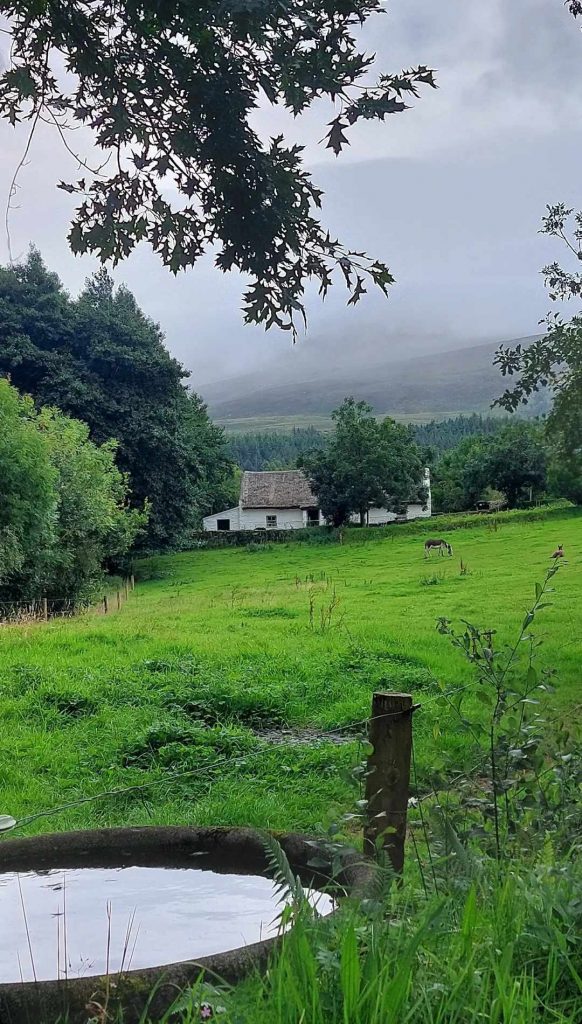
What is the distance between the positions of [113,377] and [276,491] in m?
34.3

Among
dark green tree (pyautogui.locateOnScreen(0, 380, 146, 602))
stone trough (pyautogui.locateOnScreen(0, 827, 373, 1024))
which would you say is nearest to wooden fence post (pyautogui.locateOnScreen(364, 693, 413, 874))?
stone trough (pyautogui.locateOnScreen(0, 827, 373, 1024))

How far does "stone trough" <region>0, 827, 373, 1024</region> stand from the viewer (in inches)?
105

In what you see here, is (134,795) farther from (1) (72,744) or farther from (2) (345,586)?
(2) (345,586)

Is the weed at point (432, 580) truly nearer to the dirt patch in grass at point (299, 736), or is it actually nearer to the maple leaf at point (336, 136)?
the dirt patch in grass at point (299, 736)

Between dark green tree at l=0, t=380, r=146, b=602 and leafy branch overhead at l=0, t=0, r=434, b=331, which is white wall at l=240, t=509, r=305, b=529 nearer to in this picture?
dark green tree at l=0, t=380, r=146, b=602

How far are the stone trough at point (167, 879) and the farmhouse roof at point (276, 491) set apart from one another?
6763cm

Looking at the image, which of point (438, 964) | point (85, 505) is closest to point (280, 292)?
point (438, 964)

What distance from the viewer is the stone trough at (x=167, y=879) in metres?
2.68

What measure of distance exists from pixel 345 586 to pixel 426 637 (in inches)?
527

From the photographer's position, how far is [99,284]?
4612 centimetres

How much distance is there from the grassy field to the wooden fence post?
12cm

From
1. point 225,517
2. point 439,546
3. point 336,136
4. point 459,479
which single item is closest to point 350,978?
point 336,136

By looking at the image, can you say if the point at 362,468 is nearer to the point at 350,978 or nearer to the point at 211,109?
the point at 211,109

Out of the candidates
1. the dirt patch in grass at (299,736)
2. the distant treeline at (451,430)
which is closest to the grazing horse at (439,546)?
the dirt patch in grass at (299,736)
